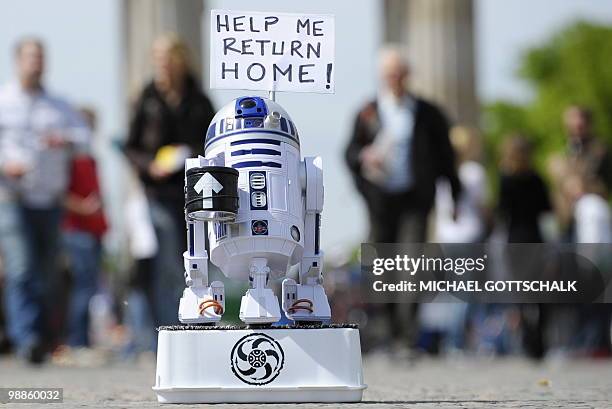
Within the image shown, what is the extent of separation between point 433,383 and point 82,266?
4.82 meters

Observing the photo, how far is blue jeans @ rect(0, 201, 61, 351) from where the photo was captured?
10.7 meters

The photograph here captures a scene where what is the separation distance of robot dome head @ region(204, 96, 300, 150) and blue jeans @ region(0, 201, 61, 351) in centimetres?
492

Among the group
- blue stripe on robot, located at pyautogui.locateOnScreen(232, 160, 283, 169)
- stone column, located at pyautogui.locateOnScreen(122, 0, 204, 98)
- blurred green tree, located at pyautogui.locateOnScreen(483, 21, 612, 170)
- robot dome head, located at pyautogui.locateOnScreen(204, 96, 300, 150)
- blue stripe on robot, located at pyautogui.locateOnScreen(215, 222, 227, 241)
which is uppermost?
blurred green tree, located at pyautogui.locateOnScreen(483, 21, 612, 170)

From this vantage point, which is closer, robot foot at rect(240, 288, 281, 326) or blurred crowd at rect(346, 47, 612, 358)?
robot foot at rect(240, 288, 281, 326)

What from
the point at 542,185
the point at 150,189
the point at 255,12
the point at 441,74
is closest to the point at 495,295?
the point at 542,185

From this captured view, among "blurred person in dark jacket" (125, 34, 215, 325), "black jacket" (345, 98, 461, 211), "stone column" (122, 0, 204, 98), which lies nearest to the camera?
"blurred person in dark jacket" (125, 34, 215, 325)

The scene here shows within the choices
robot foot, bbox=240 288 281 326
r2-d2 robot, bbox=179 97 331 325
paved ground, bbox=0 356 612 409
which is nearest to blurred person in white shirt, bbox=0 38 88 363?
paved ground, bbox=0 356 612 409

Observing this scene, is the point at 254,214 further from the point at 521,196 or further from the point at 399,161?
the point at 521,196

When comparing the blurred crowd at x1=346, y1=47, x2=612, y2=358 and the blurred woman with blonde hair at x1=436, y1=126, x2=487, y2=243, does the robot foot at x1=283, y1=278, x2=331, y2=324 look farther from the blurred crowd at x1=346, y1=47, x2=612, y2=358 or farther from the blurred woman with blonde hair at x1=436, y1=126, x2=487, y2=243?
the blurred woman with blonde hair at x1=436, y1=126, x2=487, y2=243

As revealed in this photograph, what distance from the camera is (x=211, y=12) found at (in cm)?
627

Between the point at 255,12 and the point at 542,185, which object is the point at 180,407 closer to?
the point at 255,12

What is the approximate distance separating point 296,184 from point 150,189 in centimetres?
418

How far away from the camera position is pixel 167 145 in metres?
10.2

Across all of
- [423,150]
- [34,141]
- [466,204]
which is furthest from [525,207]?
[34,141]
